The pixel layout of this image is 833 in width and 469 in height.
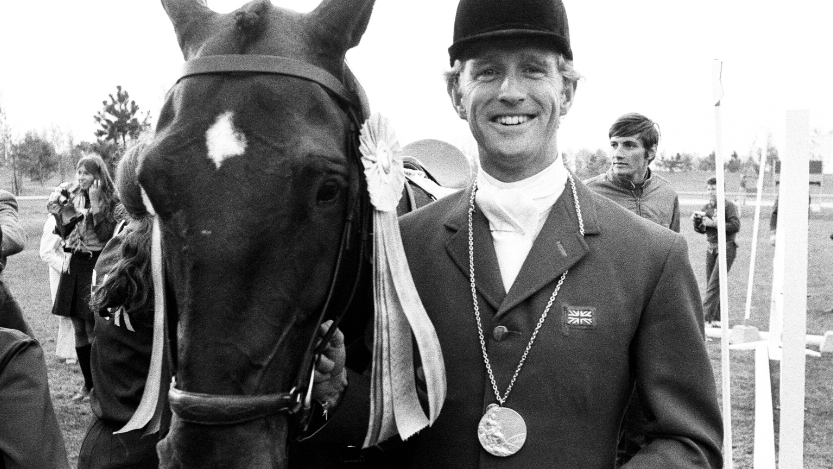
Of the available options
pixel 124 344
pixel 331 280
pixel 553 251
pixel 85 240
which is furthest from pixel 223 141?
pixel 85 240

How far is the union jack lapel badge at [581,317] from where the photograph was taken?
190 centimetres

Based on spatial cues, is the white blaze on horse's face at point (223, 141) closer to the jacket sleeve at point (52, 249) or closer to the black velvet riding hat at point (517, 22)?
the black velvet riding hat at point (517, 22)

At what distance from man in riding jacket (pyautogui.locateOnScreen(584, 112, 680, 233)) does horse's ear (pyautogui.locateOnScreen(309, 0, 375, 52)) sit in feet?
14.2

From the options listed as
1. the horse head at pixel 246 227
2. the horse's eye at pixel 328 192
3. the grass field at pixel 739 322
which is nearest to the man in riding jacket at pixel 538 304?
the horse head at pixel 246 227

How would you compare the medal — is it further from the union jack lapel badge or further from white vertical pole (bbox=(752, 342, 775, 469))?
white vertical pole (bbox=(752, 342, 775, 469))

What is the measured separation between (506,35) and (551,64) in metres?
0.16

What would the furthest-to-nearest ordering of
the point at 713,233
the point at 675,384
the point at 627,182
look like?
1. the point at 713,233
2. the point at 627,182
3. the point at 675,384

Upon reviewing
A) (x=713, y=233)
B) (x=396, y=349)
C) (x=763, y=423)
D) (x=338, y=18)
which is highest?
(x=338, y=18)

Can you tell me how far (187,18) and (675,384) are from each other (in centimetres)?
158

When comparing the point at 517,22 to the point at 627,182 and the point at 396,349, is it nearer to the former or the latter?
the point at 396,349

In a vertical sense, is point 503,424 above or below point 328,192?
below

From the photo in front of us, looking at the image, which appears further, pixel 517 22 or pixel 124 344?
pixel 124 344

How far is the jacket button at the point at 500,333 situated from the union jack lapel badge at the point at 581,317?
0.16m

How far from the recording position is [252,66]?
5.64 feet
